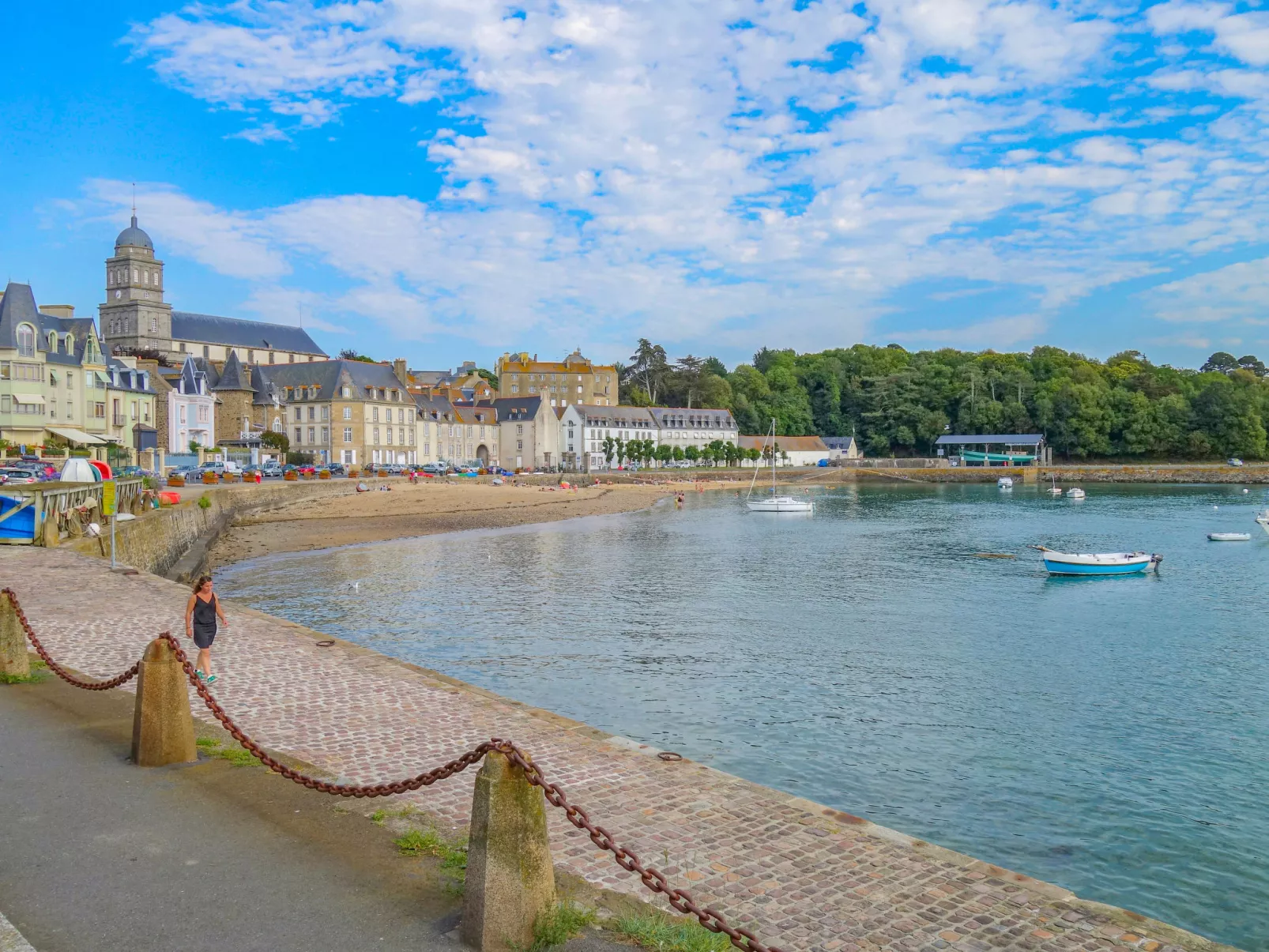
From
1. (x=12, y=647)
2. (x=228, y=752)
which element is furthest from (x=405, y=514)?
(x=228, y=752)

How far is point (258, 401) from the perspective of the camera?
315 feet

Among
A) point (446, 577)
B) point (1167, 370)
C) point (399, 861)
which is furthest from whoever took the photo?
point (1167, 370)

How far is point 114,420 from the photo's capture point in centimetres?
6925

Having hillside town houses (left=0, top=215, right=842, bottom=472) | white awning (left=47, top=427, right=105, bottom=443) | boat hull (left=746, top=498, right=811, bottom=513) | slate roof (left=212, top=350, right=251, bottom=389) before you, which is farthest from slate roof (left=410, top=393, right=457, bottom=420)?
boat hull (left=746, top=498, right=811, bottom=513)

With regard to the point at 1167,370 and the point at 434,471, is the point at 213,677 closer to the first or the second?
the point at 434,471

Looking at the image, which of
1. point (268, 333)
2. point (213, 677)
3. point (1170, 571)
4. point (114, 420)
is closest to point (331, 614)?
point (213, 677)

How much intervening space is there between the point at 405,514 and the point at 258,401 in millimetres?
41007

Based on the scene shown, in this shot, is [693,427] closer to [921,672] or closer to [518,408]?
[518,408]

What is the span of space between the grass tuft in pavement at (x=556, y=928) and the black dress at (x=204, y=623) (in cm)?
923

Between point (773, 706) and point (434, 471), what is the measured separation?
80.7 metres

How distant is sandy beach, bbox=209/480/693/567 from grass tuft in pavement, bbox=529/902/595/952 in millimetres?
35148

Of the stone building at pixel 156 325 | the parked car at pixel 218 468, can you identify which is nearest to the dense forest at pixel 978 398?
the stone building at pixel 156 325

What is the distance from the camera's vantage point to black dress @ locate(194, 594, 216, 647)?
13531mm

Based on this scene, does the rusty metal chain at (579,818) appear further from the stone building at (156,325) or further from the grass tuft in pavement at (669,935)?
the stone building at (156,325)
